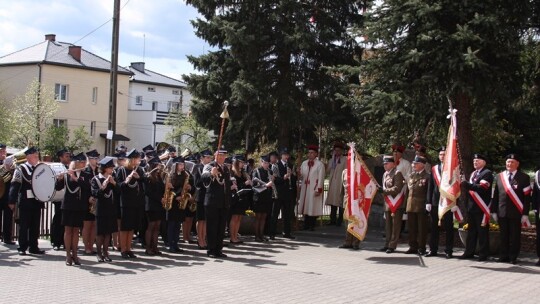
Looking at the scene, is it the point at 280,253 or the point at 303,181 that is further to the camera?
the point at 303,181

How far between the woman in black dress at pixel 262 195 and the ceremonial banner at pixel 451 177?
13.4 ft

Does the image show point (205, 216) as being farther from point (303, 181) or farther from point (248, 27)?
point (248, 27)

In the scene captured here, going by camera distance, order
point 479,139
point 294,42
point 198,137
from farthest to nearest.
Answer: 1. point 198,137
2. point 479,139
3. point 294,42

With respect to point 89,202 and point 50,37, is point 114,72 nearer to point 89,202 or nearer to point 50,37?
point 89,202

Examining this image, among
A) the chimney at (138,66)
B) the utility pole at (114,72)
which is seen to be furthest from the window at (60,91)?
the utility pole at (114,72)

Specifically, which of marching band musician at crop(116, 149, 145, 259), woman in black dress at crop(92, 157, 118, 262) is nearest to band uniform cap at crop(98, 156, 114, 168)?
woman in black dress at crop(92, 157, 118, 262)

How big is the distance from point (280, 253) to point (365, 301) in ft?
14.8

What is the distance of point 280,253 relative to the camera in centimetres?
1288

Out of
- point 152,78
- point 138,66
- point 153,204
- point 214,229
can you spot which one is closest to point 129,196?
point 153,204

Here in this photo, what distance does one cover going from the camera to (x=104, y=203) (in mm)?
11156

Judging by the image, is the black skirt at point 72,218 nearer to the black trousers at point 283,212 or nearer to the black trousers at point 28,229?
the black trousers at point 28,229

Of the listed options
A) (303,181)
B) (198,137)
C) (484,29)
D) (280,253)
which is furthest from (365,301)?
(198,137)

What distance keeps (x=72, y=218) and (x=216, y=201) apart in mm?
2713

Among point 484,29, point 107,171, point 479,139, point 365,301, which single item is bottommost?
point 365,301
